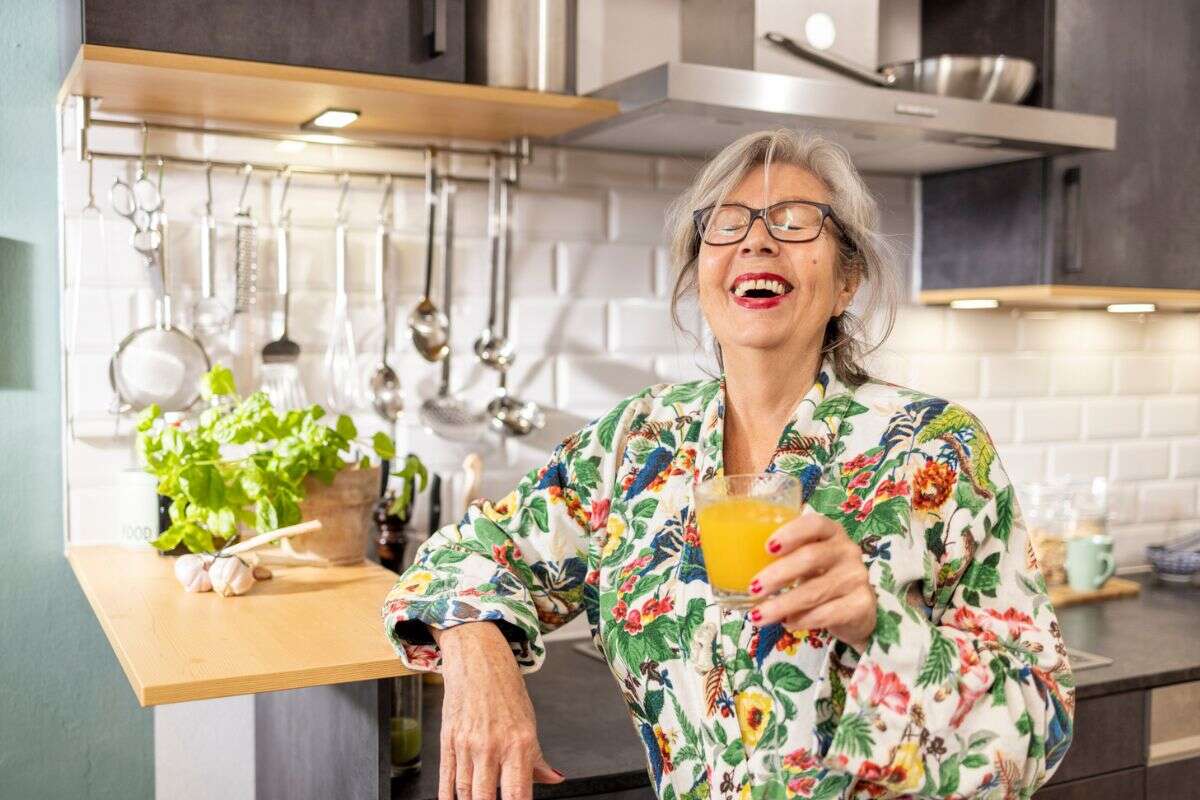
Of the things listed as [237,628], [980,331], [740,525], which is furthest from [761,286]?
[980,331]

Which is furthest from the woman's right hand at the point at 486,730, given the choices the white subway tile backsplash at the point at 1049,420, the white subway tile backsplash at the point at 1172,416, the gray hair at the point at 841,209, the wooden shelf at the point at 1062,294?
the white subway tile backsplash at the point at 1172,416

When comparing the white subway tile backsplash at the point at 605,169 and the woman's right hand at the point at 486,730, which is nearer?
the woman's right hand at the point at 486,730

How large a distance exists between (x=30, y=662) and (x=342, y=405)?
649 mm

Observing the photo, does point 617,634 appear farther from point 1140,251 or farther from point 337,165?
point 1140,251

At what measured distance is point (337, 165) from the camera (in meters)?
2.23

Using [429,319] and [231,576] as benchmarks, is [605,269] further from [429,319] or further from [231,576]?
[231,576]

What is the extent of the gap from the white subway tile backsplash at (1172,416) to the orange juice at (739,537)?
2406 millimetres

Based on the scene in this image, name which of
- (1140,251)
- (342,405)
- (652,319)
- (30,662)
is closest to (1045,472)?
(1140,251)

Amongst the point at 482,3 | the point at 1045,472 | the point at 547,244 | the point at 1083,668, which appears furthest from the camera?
the point at 1045,472

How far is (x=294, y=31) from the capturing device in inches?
71.9

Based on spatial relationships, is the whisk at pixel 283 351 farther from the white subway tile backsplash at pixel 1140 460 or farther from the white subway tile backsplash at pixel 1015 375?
the white subway tile backsplash at pixel 1140 460

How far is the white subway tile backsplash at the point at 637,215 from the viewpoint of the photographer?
2.48m

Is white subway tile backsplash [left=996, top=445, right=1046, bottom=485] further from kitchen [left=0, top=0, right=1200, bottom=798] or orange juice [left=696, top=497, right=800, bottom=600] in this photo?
orange juice [left=696, top=497, right=800, bottom=600]

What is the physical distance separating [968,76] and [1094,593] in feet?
3.86
